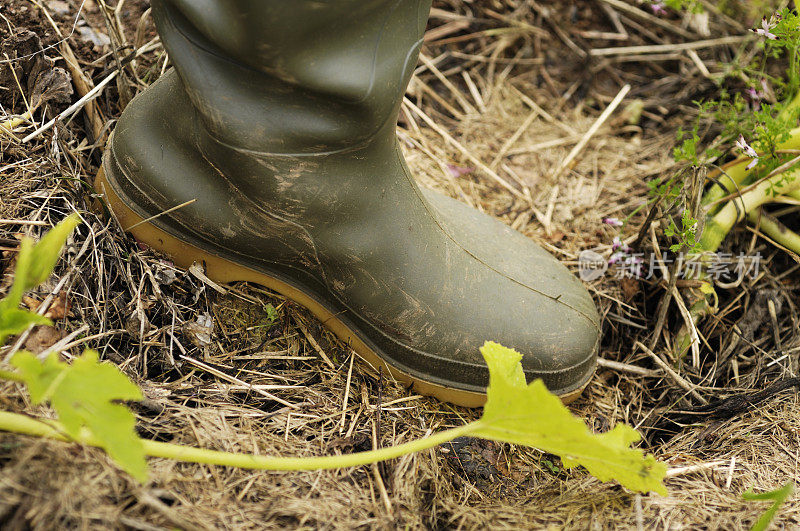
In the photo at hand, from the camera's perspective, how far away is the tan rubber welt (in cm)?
132

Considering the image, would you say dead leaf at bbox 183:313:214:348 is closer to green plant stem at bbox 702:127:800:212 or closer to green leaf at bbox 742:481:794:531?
green leaf at bbox 742:481:794:531

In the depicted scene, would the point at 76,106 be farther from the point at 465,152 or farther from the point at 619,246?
the point at 619,246

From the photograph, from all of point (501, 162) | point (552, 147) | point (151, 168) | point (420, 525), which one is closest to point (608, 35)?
point (552, 147)

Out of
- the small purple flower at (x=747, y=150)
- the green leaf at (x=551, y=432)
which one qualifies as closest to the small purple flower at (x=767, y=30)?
the small purple flower at (x=747, y=150)

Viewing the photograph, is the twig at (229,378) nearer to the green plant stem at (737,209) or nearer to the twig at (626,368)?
the twig at (626,368)

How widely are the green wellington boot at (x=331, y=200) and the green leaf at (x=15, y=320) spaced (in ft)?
1.40

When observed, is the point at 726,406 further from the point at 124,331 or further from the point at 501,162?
the point at 124,331

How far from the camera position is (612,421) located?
1502 millimetres

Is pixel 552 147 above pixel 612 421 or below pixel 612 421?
above

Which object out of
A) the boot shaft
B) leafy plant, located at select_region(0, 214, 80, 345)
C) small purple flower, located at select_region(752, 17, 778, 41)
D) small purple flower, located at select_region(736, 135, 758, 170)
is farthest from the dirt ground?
small purple flower, located at select_region(752, 17, 778, 41)

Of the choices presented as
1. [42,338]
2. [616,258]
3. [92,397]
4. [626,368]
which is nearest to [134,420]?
[92,397]

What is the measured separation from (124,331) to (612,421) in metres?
1.08

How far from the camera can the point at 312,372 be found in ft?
4.47

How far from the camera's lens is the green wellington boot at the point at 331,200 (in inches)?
40.8
